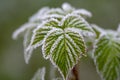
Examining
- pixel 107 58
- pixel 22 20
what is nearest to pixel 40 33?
pixel 107 58

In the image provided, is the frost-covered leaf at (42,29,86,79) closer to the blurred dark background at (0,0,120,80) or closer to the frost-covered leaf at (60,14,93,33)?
the frost-covered leaf at (60,14,93,33)

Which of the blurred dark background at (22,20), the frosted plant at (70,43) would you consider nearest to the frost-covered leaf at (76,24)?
the frosted plant at (70,43)

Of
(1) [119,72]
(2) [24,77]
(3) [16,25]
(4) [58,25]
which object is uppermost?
(3) [16,25]

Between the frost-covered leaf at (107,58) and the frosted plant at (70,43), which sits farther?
the frost-covered leaf at (107,58)

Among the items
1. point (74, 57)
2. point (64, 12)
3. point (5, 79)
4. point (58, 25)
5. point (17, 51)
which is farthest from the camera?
point (17, 51)

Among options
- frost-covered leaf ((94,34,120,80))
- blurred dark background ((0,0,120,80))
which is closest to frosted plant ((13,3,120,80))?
frost-covered leaf ((94,34,120,80))

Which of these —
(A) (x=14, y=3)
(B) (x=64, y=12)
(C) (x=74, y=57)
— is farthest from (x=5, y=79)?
(C) (x=74, y=57)

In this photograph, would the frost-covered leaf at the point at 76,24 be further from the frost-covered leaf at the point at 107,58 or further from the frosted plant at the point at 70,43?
the frost-covered leaf at the point at 107,58

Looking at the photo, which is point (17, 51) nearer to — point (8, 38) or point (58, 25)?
point (8, 38)
